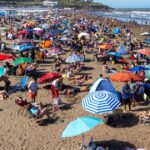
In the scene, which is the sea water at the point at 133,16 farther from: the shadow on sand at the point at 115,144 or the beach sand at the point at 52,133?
the shadow on sand at the point at 115,144

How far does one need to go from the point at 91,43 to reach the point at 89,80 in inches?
437

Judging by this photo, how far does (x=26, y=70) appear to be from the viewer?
62.4 ft

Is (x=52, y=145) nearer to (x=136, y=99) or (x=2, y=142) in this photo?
(x=2, y=142)

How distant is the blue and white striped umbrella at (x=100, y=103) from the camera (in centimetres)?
1064

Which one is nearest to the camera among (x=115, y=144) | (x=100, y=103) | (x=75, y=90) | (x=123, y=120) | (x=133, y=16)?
(x=115, y=144)

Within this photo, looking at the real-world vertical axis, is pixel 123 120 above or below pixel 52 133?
above

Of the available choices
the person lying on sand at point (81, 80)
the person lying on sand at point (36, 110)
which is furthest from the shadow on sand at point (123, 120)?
the person lying on sand at point (81, 80)

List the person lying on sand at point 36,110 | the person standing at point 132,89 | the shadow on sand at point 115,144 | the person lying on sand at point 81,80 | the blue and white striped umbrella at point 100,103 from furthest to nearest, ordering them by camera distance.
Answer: the person lying on sand at point 81,80 → the person standing at point 132,89 → the person lying on sand at point 36,110 → the blue and white striped umbrella at point 100,103 → the shadow on sand at point 115,144

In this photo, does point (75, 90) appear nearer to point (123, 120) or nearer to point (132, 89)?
point (132, 89)

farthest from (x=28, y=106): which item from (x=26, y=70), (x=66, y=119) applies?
(x=26, y=70)

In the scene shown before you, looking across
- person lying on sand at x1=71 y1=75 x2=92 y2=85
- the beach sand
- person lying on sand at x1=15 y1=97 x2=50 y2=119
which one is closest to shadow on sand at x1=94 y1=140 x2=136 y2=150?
the beach sand

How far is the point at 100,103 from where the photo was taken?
35.3 ft

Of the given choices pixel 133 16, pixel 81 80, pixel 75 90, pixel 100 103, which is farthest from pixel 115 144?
pixel 133 16

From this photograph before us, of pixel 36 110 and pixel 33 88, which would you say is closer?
pixel 36 110
